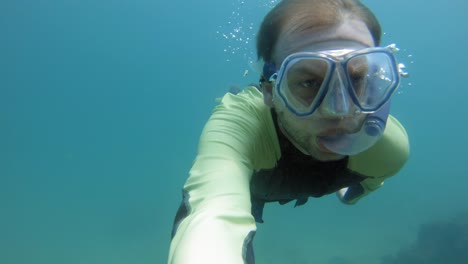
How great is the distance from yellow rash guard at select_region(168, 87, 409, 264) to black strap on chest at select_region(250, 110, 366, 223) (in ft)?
0.24

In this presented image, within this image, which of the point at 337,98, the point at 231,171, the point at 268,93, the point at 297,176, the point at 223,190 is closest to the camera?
the point at 223,190

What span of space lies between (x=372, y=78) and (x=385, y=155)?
0.86 metres

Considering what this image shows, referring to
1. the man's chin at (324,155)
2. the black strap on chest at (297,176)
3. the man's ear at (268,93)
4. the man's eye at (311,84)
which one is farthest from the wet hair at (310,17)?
the man's chin at (324,155)

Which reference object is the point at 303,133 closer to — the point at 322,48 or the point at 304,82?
the point at 304,82

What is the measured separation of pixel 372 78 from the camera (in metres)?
2.11

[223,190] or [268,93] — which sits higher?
[268,93]

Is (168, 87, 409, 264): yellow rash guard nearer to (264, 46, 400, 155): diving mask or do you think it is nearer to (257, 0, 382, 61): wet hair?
(264, 46, 400, 155): diving mask

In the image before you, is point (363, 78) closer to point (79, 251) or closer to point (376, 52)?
point (376, 52)

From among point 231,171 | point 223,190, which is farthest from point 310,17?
point 223,190

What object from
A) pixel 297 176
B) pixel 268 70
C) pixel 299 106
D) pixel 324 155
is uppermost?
pixel 268 70

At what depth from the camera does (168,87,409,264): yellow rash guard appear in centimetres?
127

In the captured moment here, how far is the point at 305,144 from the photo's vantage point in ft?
7.48

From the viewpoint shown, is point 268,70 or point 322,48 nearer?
point 322,48

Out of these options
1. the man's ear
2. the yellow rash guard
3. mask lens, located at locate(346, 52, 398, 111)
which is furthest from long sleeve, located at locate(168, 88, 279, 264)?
mask lens, located at locate(346, 52, 398, 111)
